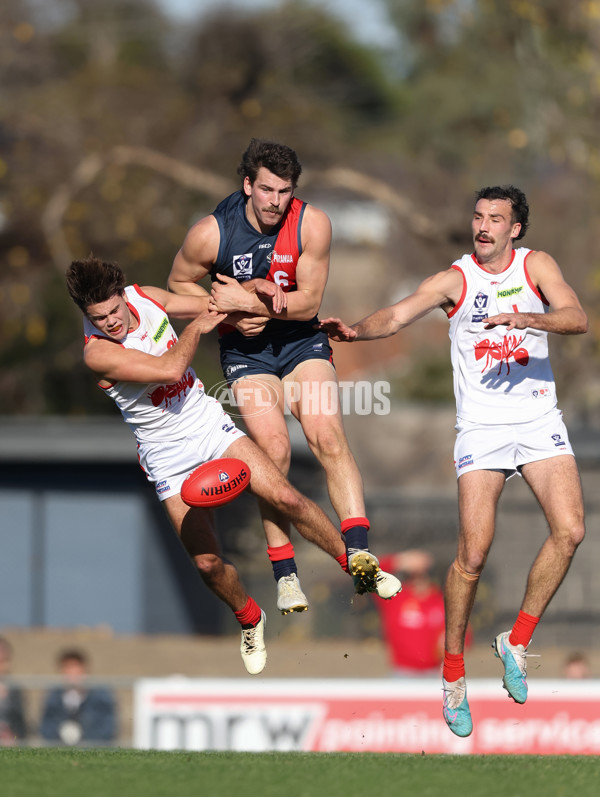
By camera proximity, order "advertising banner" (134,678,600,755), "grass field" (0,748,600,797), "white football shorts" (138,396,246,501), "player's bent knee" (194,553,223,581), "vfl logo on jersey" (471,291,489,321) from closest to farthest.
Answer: "grass field" (0,748,600,797) < "vfl logo on jersey" (471,291,489,321) < "white football shorts" (138,396,246,501) < "player's bent knee" (194,553,223,581) < "advertising banner" (134,678,600,755)

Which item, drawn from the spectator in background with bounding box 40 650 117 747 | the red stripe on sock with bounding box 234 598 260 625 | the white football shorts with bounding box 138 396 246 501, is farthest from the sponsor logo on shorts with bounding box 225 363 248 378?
the spectator in background with bounding box 40 650 117 747

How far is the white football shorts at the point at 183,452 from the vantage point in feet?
27.7

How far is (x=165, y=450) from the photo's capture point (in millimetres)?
8461

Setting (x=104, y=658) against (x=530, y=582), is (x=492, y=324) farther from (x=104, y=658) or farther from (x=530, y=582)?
(x=104, y=658)

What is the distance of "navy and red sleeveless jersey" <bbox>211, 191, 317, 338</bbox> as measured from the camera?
8.30 m

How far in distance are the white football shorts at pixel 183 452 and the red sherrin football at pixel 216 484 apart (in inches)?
11.7

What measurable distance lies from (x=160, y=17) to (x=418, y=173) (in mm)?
26229

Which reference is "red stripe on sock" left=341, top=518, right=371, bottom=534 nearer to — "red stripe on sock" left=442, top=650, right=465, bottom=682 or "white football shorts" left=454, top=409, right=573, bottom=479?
"white football shorts" left=454, top=409, right=573, bottom=479

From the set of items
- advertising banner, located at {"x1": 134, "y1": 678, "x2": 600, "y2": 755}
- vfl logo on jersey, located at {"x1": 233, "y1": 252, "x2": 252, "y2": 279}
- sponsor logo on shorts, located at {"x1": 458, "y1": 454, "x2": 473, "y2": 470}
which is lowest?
advertising banner, located at {"x1": 134, "y1": 678, "x2": 600, "y2": 755}

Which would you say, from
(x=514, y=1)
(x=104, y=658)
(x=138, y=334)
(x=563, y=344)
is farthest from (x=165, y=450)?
(x=514, y=1)

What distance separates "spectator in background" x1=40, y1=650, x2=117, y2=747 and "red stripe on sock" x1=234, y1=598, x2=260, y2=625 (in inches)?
155

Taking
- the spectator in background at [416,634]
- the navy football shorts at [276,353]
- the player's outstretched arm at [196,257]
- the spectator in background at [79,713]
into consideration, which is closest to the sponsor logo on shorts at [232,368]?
the navy football shorts at [276,353]

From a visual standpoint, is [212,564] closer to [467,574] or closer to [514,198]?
[467,574]

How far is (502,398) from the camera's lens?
27.0ft
